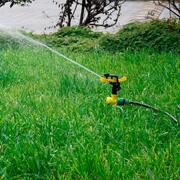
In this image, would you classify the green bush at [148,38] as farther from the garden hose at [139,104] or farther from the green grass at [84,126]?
the garden hose at [139,104]

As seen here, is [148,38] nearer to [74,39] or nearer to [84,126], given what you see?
[74,39]

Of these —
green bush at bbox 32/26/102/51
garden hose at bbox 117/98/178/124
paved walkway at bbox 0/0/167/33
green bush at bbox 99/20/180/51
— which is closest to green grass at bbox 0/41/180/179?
garden hose at bbox 117/98/178/124

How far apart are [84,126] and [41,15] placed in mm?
9346

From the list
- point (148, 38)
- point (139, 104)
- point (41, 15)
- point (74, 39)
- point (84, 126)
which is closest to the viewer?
point (84, 126)

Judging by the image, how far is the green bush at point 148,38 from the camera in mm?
5974

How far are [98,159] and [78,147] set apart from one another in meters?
0.19

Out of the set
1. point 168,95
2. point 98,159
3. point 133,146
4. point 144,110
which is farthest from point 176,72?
point 98,159

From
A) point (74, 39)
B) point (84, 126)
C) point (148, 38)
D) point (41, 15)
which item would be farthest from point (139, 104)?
point (41, 15)

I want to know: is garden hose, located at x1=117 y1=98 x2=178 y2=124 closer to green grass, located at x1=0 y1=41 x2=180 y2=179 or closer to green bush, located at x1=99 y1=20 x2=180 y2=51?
green grass, located at x1=0 y1=41 x2=180 y2=179

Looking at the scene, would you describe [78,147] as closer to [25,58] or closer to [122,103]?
[122,103]

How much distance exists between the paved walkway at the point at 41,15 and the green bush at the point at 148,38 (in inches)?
134

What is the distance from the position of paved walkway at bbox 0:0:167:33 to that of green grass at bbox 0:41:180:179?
18.5 feet

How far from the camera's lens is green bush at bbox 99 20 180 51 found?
19.6 ft

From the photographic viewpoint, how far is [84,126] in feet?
10.0
